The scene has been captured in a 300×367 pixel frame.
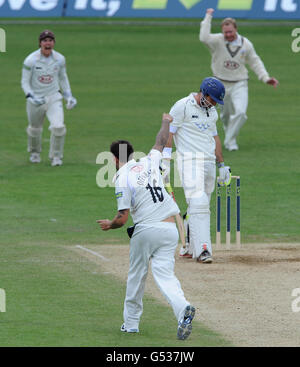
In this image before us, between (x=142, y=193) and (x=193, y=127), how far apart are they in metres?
3.31

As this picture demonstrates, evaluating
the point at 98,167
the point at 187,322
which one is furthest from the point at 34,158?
the point at 187,322

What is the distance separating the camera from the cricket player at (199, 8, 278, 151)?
64.4 feet

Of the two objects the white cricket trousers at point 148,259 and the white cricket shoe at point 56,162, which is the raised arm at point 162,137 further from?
the white cricket shoe at point 56,162

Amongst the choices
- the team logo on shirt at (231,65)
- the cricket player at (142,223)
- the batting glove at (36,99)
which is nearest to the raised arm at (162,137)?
the cricket player at (142,223)

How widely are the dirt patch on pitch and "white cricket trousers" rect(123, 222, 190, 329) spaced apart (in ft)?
2.37

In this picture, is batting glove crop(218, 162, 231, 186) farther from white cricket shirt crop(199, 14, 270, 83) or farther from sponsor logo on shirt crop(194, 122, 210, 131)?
white cricket shirt crop(199, 14, 270, 83)

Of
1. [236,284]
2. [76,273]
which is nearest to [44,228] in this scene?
[76,273]

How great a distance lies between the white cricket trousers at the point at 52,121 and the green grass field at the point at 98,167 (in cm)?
47

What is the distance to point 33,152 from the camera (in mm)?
19344

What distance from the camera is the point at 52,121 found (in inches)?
723

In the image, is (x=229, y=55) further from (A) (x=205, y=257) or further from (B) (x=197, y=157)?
(A) (x=205, y=257)

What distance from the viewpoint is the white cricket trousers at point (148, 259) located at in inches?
354

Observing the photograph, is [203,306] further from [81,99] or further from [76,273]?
[81,99]
